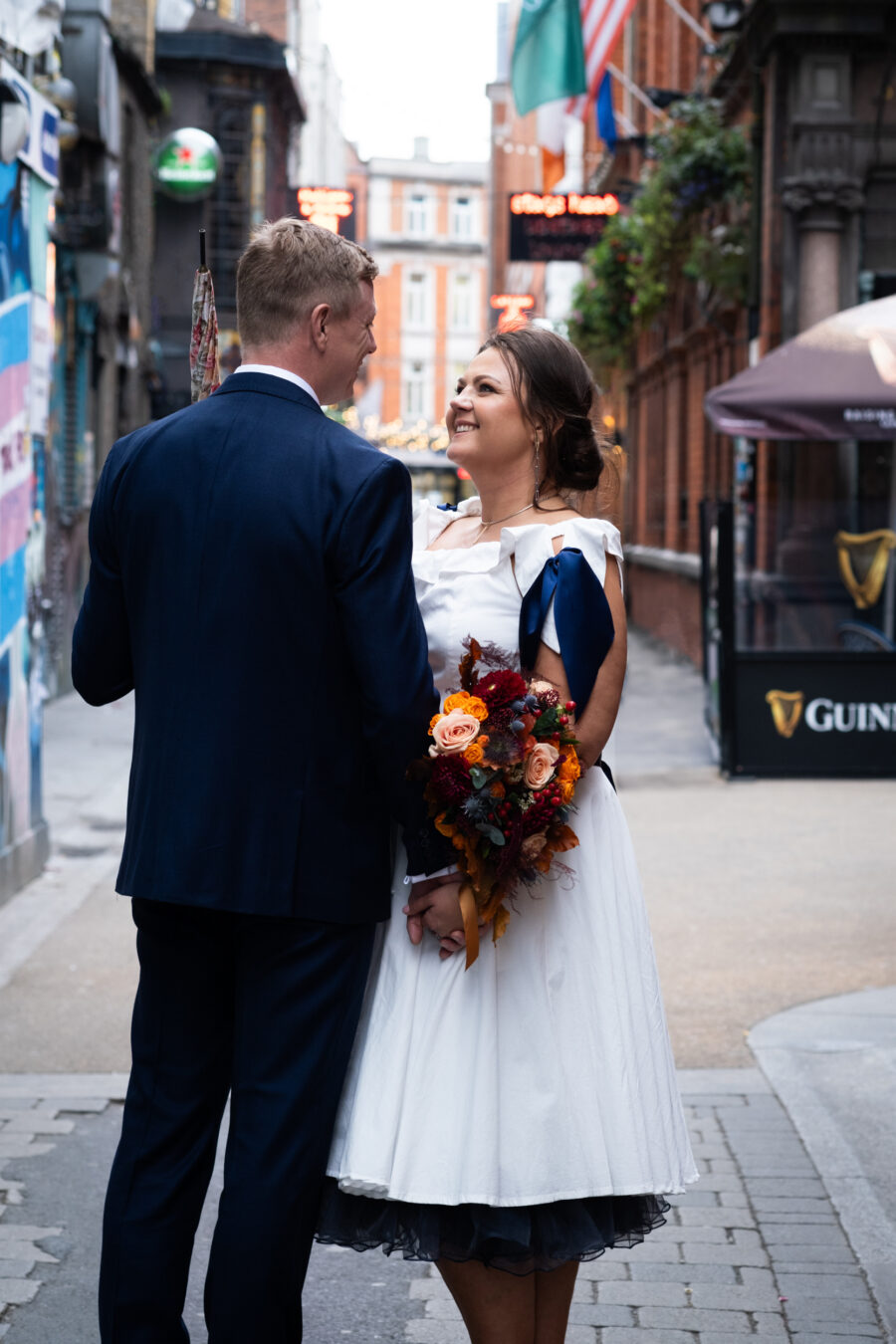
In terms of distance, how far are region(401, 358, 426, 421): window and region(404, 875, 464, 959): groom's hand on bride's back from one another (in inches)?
3124

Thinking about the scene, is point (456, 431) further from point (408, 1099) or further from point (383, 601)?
point (408, 1099)

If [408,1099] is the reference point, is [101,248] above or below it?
above

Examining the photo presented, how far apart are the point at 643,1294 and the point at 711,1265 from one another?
0.71 ft

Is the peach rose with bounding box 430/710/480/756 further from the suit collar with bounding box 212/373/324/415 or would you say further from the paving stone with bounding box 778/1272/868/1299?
the paving stone with bounding box 778/1272/868/1299

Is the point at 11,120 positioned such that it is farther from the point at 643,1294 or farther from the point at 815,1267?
the point at 815,1267

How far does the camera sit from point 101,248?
17281 millimetres

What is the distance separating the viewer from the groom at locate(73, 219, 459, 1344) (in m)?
2.64

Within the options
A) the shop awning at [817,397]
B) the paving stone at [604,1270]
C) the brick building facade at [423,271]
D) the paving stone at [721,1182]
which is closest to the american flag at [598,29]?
the shop awning at [817,397]

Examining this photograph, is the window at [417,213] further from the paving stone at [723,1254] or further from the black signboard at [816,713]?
the paving stone at [723,1254]

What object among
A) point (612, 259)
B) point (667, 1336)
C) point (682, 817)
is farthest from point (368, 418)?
point (667, 1336)

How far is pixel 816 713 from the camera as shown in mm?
11250

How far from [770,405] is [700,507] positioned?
48.4 inches

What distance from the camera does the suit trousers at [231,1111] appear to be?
104 inches

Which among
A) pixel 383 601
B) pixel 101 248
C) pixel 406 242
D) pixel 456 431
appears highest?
pixel 406 242
